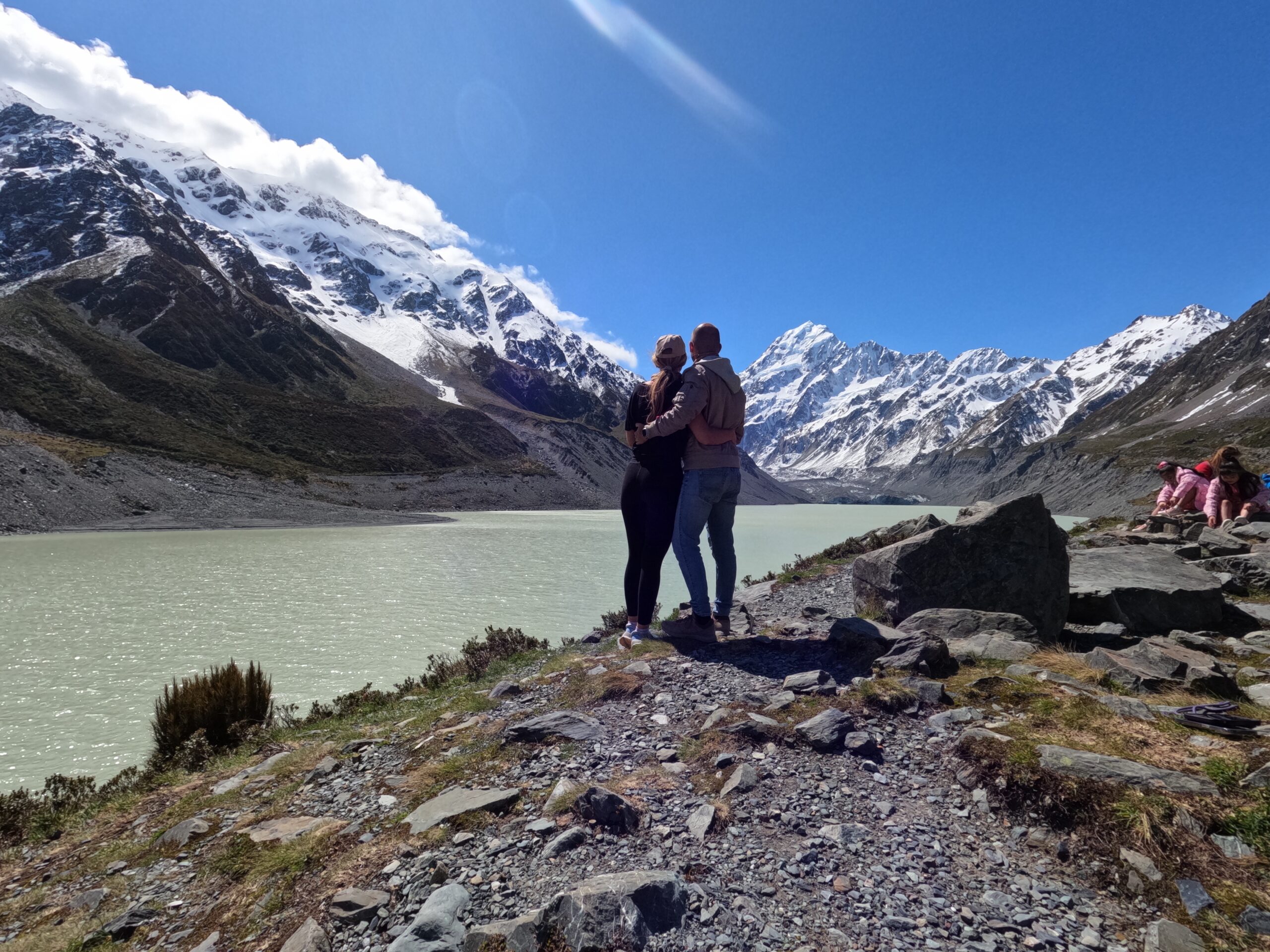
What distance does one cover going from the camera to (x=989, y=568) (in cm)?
877

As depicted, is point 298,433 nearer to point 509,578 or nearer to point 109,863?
point 509,578

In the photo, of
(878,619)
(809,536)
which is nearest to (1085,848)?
(878,619)

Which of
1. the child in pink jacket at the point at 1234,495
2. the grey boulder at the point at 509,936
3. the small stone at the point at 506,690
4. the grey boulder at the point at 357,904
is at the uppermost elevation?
the child in pink jacket at the point at 1234,495

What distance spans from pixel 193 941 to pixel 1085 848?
503cm

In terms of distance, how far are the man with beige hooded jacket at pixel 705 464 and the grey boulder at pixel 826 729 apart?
2.29 m

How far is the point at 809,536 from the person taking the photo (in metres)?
54.2

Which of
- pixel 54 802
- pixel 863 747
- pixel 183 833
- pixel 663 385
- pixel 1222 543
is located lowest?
pixel 54 802

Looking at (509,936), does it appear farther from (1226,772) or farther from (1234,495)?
(1234,495)

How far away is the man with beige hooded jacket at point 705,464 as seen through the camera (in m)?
6.94

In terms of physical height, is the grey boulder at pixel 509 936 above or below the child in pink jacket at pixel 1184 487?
below

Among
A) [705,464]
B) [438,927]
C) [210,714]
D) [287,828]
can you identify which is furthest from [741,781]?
[210,714]

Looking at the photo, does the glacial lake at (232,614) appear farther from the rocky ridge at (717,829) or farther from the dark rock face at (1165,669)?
the dark rock face at (1165,669)

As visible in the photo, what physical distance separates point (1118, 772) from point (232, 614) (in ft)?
69.4

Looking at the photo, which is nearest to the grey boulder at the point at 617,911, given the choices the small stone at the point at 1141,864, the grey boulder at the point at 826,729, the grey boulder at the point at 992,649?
the grey boulder at the point at 826,729
